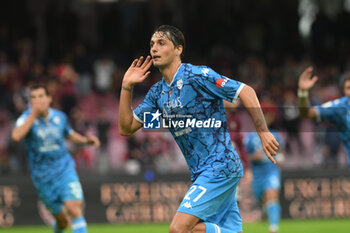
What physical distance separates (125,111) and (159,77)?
1231 centimetres

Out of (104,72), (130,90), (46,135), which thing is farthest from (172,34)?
(104,72)

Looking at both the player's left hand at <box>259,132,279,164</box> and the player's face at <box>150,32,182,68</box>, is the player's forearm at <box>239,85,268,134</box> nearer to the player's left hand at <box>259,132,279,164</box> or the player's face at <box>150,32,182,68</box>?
the player's left hand at <box>259,132,279,164</box>

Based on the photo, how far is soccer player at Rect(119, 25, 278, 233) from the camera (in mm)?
6055

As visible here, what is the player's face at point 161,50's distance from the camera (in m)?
6.16

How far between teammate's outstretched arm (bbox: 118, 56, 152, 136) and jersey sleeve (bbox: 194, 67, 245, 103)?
1.60 feet

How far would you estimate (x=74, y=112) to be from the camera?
15.9 m

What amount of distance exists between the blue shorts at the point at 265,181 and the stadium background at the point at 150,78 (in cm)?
110

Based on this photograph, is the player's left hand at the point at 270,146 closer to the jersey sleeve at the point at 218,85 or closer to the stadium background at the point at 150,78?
the jersey sleeve at the point at 218,85

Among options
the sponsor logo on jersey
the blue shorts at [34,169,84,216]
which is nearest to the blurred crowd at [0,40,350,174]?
the blue shorts at [34,169,84,216]

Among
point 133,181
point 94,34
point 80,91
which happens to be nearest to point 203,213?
point 133,181

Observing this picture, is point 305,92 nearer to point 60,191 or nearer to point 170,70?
point 170,70

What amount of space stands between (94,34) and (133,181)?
8163mm

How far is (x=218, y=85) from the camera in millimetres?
6012

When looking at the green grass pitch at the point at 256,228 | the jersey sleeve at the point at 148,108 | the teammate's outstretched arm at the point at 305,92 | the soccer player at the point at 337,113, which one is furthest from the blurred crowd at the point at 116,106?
the jersey sleeve at the point at 148,108
